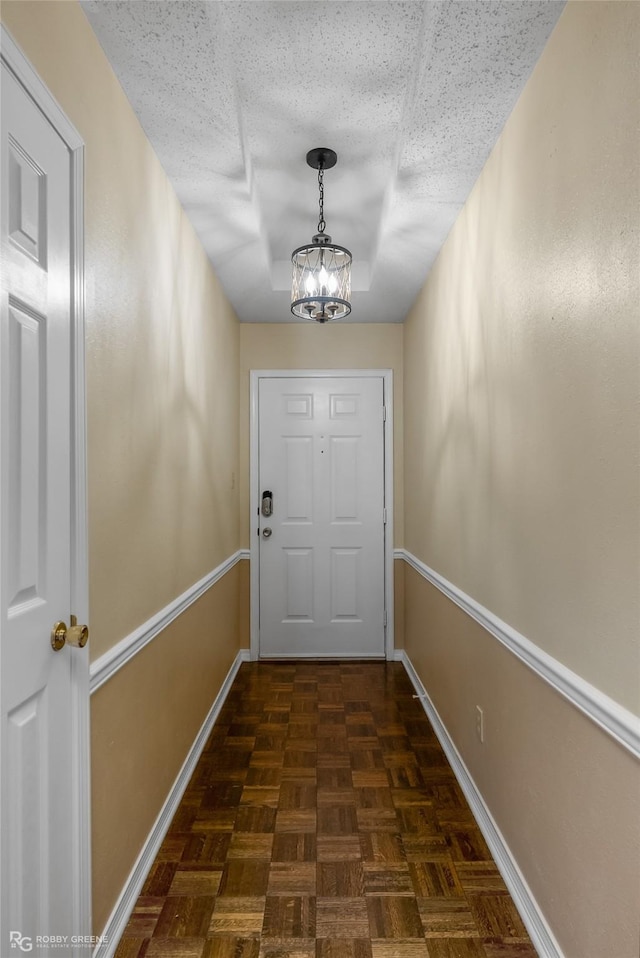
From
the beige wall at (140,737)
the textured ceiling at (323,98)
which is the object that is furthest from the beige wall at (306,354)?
the beige wall at (140,737)

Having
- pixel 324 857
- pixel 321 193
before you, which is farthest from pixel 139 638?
pixel 321 193

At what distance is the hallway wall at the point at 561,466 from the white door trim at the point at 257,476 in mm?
1546

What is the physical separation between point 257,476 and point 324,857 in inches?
95.2

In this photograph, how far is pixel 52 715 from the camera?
118 centimetres

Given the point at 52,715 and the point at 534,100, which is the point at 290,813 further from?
the point at 534,100

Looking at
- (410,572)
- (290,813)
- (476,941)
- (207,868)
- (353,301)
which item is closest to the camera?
(476,941)

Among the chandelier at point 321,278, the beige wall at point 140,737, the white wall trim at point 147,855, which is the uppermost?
the chandelier at point 321,278

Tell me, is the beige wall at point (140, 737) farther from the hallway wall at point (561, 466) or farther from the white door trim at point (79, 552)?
the hallway wall at point (561, 466)

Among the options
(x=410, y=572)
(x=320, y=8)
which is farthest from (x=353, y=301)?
(x=320, y=8)

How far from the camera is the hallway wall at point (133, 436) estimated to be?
1.38 meters

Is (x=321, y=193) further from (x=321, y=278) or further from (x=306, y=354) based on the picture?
(x=306, y=354)

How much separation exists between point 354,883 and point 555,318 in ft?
5.58

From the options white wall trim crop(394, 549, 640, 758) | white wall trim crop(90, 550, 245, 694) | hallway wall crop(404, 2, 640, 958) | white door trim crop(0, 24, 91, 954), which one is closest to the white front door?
white wall trim crop(90, 550, 245, 694)

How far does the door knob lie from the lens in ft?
3.89
